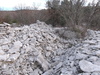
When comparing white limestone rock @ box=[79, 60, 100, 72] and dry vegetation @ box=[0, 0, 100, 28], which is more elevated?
dry vegetation @ box=[0, 0, 100, 28]

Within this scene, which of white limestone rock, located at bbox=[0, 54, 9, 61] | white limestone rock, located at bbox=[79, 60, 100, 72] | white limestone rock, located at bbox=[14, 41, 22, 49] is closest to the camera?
white limestone rock, located at bbox=[79, 60, 100, 72]

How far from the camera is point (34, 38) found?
4.84 m

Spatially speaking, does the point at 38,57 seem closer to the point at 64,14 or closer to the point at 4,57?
the point at 4,57

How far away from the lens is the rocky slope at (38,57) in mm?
3123

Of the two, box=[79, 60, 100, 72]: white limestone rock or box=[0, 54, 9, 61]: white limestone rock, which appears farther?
box=[0, 54, 9, 61]: white limestone rock

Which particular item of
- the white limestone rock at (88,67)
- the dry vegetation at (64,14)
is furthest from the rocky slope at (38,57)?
the dry vegetation at (64,14)

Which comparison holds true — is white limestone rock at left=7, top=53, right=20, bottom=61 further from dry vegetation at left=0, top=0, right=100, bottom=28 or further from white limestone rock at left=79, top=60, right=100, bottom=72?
dry vegetation at left=0, top=0, right=100, bottom=28

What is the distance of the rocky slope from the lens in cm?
312

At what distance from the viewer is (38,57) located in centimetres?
398

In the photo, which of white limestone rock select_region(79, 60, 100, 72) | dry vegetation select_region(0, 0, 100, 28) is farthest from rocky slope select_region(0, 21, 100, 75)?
dry vegetation select_region(0, 0, 100, 28)

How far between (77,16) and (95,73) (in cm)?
499

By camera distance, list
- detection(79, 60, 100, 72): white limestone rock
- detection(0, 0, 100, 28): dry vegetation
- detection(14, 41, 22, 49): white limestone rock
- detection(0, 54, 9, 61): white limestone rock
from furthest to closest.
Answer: detection(0, 0, 100, 28): dry vegetation → detection(14, 41, 22, 49): white limestone rock → detection(0, 54, 9, 61): white limestone rock → detection(79, 60, 100, 72): white limestone rock

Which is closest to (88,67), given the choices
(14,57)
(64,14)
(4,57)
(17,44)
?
(14,57)

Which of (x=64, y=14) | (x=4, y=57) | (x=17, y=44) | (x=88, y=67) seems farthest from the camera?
(x=64, y=14)
